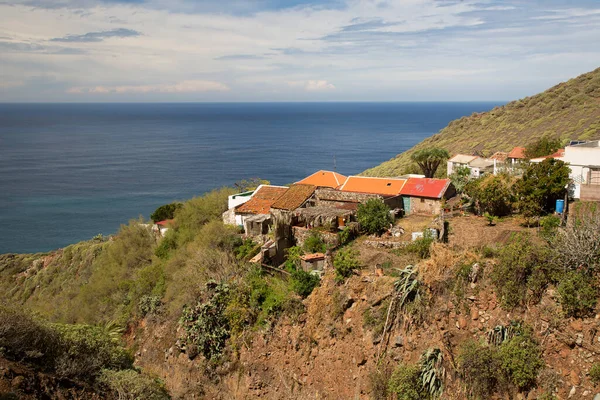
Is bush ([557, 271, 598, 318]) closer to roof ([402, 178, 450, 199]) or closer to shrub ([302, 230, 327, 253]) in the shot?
shrub ([302, 230, 327, 253])

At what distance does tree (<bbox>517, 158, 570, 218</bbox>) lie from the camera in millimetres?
17031

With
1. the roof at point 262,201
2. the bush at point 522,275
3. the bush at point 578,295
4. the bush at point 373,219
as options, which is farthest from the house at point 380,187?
the bush at point 578,295

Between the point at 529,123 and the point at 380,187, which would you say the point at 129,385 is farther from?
the point at 529,123

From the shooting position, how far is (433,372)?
11.1m

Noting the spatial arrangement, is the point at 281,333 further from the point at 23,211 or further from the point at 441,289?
the point at 23,211

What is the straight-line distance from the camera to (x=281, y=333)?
46.9ft

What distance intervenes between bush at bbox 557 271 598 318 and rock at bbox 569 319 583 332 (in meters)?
0.16

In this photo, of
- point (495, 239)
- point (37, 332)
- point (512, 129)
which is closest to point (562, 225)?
point (495, 239)

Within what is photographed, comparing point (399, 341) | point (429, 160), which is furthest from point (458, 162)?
point (399, 341)

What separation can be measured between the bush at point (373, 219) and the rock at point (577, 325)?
26.3 feet

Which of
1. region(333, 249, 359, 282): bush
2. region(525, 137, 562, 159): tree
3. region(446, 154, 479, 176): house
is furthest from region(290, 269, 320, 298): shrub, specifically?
region(446, 154, 479, 176): house

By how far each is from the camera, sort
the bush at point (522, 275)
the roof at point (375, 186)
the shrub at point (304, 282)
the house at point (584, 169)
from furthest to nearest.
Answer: the roof at point (375, 186), the house at point (584, 169), the shrub at point (304, 282), the bush at point (522, 275)

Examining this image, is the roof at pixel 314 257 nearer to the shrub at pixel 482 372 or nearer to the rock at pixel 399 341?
the rock at pixel 399 341

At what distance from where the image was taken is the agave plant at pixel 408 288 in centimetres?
1242
